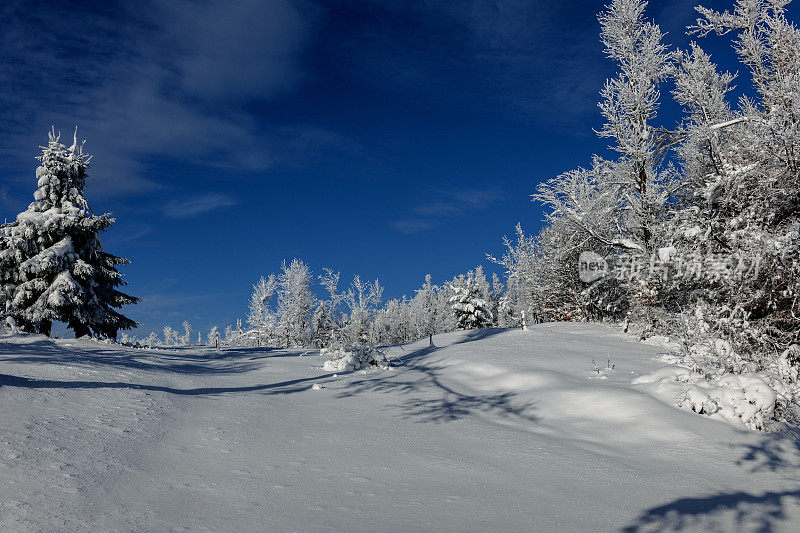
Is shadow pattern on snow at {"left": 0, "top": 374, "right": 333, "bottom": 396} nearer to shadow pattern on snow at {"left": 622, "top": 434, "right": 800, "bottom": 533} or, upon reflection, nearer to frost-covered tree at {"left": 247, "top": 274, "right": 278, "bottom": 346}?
shadow pattern on snow at {"left": 622, "top": 434, "right": 800, "bottom": 533}

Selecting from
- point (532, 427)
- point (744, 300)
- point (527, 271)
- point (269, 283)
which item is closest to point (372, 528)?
point (532, 427)

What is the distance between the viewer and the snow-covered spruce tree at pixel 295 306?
44.2 meters

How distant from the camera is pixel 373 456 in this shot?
5180 millimetres

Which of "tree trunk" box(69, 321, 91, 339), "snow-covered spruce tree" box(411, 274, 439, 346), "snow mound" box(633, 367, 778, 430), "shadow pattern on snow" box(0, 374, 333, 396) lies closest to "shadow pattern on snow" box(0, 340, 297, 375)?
"shadow pattern on snow" box(0, 374, 333, 396)

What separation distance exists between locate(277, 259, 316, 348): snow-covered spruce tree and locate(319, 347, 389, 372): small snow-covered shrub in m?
32.8

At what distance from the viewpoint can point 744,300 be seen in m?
11.0

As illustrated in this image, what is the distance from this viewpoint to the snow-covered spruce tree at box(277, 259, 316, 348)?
145 feet

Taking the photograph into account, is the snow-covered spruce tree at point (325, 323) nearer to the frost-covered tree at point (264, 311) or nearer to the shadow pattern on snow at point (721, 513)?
the frost-covered tree at point (264, 311)

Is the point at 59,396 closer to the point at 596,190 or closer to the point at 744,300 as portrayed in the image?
the point at 744,300

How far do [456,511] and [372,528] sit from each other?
818mm

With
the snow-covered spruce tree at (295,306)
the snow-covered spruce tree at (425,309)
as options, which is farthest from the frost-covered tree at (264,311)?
the snow-covered spruce tree at (425,309)

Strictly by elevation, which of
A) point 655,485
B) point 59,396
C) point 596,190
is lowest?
point 655,485

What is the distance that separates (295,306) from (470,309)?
54.5ft

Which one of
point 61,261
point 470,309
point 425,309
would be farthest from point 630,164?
point 425,309
